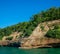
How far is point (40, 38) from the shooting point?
68.4m

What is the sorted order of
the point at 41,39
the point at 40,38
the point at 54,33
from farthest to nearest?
the point at 40,38
the point at 41,39
the point at 54,33

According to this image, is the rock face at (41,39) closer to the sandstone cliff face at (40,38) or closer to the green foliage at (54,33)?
the sandstone cliff face at (40,38)

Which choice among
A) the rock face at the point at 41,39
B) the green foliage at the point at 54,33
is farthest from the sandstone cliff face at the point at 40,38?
the green foliage at the point at 54,33

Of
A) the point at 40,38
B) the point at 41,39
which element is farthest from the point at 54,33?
the point at 40,38

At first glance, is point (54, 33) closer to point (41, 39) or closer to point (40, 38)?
point (41, 39)

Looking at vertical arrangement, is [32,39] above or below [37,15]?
below

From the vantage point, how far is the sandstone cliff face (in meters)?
66.9

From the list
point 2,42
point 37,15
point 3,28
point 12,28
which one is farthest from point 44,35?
point 3,28

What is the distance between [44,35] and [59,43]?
7342mm

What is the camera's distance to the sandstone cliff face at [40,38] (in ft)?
220

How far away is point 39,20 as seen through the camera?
83750mm

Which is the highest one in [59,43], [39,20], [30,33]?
[39,20]

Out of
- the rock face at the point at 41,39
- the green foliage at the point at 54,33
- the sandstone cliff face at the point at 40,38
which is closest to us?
the green foliage at the point at 54,33

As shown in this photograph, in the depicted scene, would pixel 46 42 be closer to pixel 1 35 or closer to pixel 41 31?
pixel 41 31
